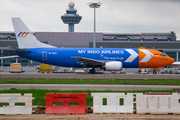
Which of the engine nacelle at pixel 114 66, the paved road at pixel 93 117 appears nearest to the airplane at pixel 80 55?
the engine nacelle at pixel 114 66

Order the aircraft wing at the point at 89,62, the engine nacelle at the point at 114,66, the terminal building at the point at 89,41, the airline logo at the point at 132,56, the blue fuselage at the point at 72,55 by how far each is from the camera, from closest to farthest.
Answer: the engine nacelle at the point at 114,66 → the aircraft wing at the point at 89,62 → the airline logo at the point at 132,56 → the blue fuselage at the point at 72,55 → the terminal building at the point at 89,41

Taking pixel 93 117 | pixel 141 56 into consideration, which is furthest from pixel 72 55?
pixel 93 117

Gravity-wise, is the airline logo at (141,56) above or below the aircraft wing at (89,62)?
above

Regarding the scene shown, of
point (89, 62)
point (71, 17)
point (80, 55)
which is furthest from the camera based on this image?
point (71, 17)

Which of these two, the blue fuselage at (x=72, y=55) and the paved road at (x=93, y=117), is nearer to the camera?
the paved road at (x=93, y=117)

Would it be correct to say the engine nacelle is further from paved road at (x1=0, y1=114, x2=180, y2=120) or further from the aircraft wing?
paved road at (x1=0, y1=114, x2=180, y2=120)

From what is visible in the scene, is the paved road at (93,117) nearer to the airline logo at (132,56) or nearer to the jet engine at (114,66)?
the jet engine at (114,66)

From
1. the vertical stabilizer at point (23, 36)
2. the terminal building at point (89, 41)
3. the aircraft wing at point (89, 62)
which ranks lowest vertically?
the aircraft wing at point (89, 62)

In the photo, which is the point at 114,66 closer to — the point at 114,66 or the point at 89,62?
the point at 114,66

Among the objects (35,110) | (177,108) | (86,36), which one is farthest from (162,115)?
(86,36)

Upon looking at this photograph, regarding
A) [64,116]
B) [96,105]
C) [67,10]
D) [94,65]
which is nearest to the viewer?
[64,116]

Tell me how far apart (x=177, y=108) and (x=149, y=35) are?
103073mm

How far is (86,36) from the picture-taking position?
95.6 meters

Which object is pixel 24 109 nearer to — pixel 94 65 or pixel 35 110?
pixel 35 110
